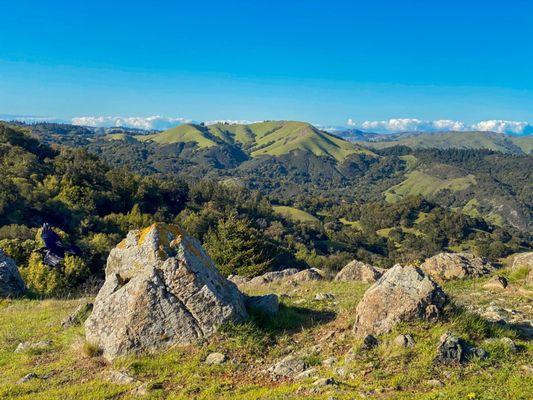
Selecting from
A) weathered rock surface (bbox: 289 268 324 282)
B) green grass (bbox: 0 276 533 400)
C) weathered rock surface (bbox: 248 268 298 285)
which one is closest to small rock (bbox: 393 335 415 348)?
green grass (bbox: 0 276 533 400)

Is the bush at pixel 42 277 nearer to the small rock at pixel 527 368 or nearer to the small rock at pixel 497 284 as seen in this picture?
the small rock at pixel 497 284

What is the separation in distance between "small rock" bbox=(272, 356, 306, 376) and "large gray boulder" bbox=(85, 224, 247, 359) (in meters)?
1.91

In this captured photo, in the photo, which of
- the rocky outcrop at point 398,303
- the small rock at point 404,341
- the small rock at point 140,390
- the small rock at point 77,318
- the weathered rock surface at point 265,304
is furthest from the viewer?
the small rock at point 77,318

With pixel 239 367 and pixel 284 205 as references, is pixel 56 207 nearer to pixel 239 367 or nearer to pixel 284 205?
pixel 239 367

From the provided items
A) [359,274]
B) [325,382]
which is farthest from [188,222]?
[325,382]

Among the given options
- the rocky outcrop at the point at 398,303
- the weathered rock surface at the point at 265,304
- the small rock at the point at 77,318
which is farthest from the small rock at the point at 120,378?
the rocky outcrop at the point at 398,303

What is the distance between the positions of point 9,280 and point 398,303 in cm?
1793

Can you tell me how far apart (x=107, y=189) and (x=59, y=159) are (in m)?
20.3

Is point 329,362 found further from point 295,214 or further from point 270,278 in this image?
point 295,214

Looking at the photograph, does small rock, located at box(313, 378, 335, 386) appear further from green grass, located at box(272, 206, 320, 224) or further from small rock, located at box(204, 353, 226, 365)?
green grass, located at box(272, 206, 320, 224)

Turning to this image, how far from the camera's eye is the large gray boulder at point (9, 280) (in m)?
18.3

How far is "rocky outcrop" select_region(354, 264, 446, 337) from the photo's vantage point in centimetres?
938

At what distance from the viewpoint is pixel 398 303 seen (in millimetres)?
9609

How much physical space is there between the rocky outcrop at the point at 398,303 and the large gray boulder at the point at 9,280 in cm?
1661
